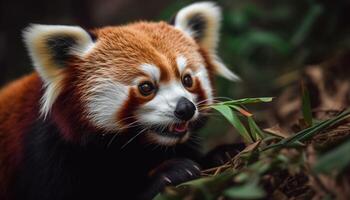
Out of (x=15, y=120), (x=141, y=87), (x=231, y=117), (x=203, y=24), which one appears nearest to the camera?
(x=231, y=117)

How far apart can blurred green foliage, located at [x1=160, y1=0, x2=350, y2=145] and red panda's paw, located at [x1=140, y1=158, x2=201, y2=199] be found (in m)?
2.13

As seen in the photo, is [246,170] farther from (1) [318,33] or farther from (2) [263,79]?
(2) [263,79]

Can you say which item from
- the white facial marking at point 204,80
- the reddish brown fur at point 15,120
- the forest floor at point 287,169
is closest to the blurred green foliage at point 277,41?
the white facial marking at point 204,80

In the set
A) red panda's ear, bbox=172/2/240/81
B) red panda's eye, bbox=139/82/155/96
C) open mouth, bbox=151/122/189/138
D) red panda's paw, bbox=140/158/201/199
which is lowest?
red panda's paw, bbox=140/158/201/199

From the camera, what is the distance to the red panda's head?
3.02 meters

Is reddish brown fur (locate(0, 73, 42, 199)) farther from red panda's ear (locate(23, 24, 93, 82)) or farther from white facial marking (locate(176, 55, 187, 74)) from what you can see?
white facial marking (locate(176, 55, 187, 74))

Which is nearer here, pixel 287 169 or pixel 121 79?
pixel 287 169

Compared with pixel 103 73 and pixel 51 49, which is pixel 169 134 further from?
pixel 51 49

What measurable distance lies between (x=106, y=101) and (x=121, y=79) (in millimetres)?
153

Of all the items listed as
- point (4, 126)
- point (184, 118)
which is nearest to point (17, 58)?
point (4, 126)

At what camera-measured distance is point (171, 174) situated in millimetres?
2859

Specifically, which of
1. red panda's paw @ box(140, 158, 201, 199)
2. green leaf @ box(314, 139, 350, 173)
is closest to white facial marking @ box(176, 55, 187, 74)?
red panda's paw @ box(140, 158, 201, 199)

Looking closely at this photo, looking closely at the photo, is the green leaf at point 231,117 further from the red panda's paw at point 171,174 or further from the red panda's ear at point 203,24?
the red panda's ear at point 203,24

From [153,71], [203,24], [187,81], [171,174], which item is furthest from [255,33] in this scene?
[171,174]
